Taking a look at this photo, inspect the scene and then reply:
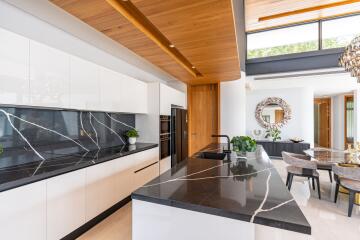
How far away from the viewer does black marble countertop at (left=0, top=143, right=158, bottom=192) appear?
1.49 metres

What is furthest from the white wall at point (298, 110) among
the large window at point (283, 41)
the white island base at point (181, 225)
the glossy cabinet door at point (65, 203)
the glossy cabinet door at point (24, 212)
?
the glossy cabinet door at point (24, 212)

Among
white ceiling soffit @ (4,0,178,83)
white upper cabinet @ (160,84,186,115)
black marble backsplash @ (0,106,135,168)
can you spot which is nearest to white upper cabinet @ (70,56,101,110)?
black marble backsplash @ (0,106,135,168)

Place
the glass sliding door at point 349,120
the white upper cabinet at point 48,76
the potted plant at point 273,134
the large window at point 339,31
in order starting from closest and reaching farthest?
the white upper cabinet at point 48,76 < the large window at point 339,31 < the potted plant at point 273,134 < the glass sliding door at point 349,120

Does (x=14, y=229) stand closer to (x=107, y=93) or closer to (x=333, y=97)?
(x=107, y=93)

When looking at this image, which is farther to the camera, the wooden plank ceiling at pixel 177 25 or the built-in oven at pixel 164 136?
the built-in oven at pixel 164 136

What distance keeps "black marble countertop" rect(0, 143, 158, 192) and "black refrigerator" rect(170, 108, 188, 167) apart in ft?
5.97

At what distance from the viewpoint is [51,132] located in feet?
7.33

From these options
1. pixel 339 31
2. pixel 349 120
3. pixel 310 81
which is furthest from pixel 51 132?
pixel 349 120

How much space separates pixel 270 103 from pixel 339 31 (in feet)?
8.66

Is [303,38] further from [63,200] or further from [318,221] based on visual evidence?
[63,200]

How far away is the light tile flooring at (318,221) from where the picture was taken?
6.74 feet

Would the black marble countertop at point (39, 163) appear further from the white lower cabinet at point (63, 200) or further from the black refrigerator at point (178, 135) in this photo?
the black refrigerator at point (178, 135)

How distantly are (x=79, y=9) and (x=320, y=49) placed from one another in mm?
5451

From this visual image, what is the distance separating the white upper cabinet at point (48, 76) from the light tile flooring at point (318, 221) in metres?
1.54
